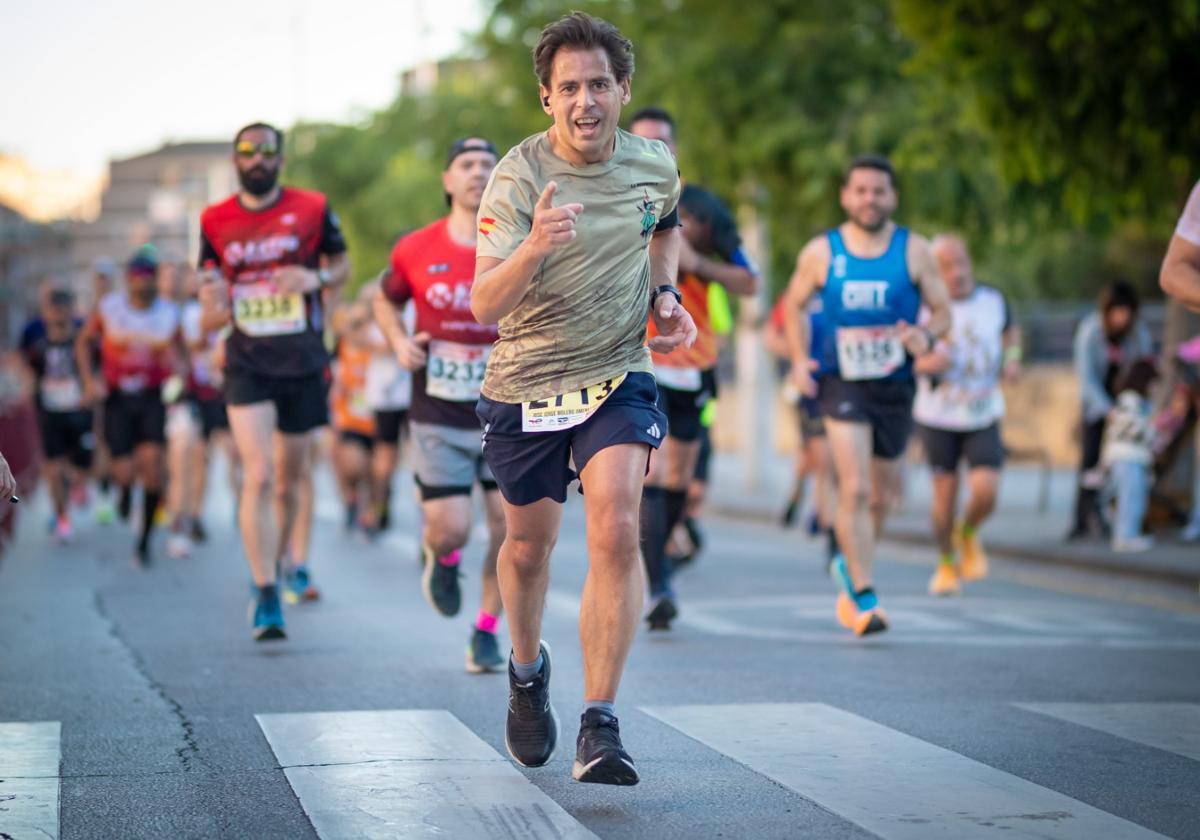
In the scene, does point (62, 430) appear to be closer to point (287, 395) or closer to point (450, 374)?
point (287, 395)

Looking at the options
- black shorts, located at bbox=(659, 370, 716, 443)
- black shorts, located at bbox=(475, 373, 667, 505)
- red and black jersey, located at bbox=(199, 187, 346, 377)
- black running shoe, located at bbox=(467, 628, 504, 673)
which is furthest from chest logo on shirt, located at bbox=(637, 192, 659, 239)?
black shorts, located at bbox=(659, 370, 716, 443)

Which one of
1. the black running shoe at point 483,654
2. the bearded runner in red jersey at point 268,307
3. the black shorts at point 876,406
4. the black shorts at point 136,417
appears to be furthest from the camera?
the black shorts at point 136,417

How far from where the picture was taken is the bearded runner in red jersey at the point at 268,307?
946 cm

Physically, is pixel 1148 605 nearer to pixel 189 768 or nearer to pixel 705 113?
pixel 189 768

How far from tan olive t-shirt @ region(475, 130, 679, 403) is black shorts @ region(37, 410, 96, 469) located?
509 inches

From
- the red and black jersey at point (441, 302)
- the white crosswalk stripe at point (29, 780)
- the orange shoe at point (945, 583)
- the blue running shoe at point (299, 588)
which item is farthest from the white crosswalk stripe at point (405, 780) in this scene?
the orange shoe at point (945, 583)

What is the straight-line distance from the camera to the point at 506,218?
5.57 meters

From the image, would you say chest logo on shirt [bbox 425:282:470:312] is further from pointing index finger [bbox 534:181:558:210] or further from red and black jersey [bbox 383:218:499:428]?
pointing index finger [bbox 534:181:558:210]

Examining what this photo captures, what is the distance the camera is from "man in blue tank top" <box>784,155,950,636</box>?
964cm

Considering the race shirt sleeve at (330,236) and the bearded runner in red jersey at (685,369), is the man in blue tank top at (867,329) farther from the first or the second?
the race shirt sleeve at (330,236)

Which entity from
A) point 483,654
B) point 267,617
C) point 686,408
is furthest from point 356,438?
point 483,654

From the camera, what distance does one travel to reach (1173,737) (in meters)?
6.66

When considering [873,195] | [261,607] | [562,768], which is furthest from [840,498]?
[562,768]

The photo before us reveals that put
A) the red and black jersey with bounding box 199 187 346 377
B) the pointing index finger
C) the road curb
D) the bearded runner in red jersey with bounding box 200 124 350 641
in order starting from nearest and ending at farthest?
the pointing index finger, the bearded runner in red jersey with bounding box 200 124 350 641, the red and black jersey with bounding box 199 187 346 377, the road curb
